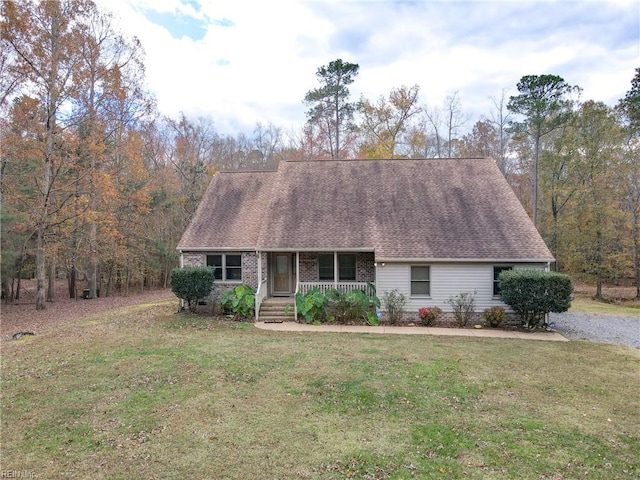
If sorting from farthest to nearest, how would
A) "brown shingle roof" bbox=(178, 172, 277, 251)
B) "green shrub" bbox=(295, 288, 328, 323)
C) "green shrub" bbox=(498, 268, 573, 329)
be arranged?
1. "brown shingle roof" bbox=(178, 172, 277, 251)
2. "green shrub" bbox=(295, 288, 328, 323)
3. "green shrub" bbox=(498, 268, 573, 329)

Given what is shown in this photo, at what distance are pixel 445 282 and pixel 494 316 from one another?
6.47 feet

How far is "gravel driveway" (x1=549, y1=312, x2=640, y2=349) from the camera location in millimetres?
12219

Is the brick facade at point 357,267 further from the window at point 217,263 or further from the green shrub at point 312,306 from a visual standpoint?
the window at point 217,263

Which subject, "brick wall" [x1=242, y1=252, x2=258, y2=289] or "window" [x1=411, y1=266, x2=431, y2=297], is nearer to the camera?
"window" [x1=411, y1=266, x2=431, y2=297]

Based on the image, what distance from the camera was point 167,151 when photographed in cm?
3241

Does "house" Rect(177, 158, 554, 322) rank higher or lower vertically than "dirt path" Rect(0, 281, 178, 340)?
higher

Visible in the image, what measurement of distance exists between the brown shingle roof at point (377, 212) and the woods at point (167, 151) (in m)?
7.05

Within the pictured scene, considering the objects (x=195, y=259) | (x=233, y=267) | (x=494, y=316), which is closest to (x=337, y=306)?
(x=233, y=267)

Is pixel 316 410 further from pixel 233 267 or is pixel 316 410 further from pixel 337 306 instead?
pixel 233 267

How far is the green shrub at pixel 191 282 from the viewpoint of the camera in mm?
14438

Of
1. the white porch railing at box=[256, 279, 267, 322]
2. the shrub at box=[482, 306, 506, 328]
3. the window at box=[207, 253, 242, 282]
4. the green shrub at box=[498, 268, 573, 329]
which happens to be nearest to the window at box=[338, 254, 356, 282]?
the white porch railing at box=[256, 279, 267, 322]

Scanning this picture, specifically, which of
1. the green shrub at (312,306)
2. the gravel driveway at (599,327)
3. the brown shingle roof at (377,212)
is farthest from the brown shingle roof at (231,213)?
the gravel driveway at (599,327)

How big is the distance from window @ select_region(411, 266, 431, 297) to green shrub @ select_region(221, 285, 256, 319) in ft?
19.7

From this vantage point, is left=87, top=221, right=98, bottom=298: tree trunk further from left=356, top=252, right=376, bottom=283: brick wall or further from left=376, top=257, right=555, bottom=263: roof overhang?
left=376, top=257, right=555, bottom=263: roof overhang
